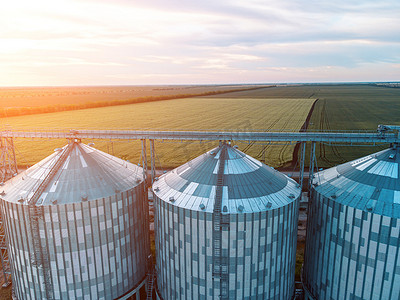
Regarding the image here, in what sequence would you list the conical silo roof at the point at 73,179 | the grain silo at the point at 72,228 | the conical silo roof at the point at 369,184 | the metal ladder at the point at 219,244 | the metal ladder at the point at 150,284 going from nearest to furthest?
the metal ladder at the point at 219,244, the conical silo roof at the point at 369,184, the grain silo at the point at 72,228, the conical silo roof at the point at 73,179, the metal ladder at the point at 150,284

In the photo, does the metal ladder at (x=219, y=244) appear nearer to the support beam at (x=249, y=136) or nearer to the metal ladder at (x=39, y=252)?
the support beam at (x=249, y=136)

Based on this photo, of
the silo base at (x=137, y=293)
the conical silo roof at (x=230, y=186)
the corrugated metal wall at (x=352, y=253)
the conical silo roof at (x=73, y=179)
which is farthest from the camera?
the silo base at (x=137, y=293)

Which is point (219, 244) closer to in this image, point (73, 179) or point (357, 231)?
point (357, 231)

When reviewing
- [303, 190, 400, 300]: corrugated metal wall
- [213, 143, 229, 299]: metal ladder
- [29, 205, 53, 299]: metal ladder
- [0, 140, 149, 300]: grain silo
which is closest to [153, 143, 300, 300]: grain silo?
[213, 143, 229, 299]: metal ladder

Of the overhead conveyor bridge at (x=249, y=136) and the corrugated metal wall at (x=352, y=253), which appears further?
the overhead conveyor bridge at (x=249, y=136)

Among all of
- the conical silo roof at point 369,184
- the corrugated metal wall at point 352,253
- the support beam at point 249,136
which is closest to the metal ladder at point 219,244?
the support beam at point 249,136

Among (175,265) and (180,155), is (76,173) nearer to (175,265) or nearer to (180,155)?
(175,265)

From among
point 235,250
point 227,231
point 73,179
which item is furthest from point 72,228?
point 235,250
